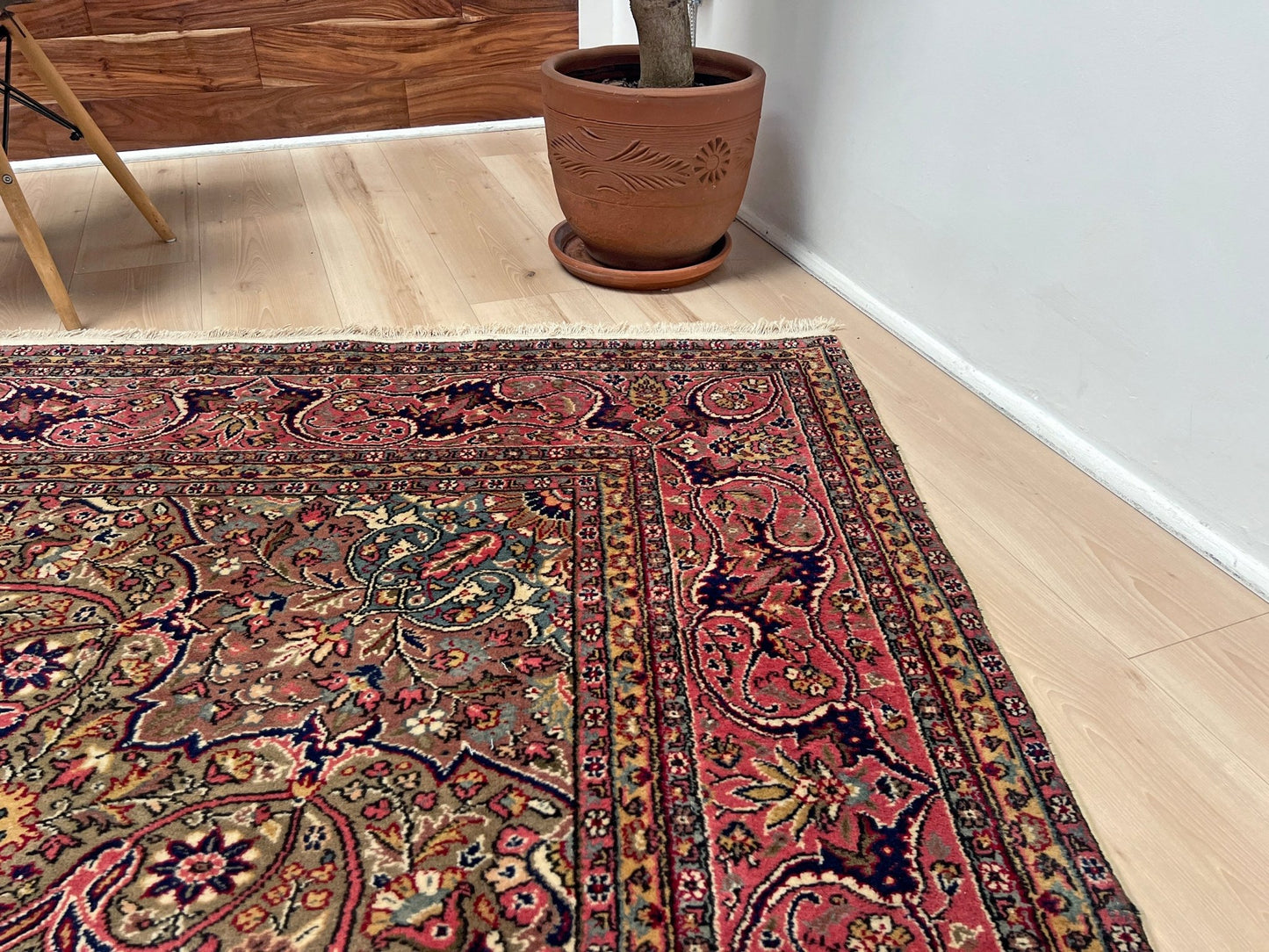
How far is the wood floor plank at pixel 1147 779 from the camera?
83 centimetres

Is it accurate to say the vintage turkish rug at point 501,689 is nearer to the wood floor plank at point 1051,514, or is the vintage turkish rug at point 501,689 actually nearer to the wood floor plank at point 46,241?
the wood floor plank at point 1051,514

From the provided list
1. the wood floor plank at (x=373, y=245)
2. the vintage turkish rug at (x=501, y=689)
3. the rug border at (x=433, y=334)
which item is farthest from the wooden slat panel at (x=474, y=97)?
the vintage turkish rug at (x=501, y=689)

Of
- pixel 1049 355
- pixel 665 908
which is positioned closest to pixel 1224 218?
pixel 1049 355

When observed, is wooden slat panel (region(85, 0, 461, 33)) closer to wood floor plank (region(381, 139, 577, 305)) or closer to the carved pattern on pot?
wood floor plank (region(381, 139, 577, 305))

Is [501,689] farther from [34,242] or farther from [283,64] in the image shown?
[283,64]

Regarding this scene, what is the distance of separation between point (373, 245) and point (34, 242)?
643 millimetres

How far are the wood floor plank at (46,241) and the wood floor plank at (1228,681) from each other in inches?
73.6

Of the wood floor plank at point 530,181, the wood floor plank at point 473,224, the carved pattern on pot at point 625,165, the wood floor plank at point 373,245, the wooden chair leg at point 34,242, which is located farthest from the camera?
the wood floor plank at point 530,181

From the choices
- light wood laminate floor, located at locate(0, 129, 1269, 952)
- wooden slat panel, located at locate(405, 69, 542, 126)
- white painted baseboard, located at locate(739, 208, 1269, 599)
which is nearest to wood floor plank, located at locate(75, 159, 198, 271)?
light wood laminate floor, located at locate(0, 129, 1269, 952)

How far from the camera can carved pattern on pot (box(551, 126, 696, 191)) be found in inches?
67.3

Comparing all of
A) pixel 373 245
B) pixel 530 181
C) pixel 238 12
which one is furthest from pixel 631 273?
pixel 238 12

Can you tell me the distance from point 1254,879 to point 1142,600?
1.25 feet

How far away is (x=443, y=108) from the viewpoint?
2.77m

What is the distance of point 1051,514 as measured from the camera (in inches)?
51.4
